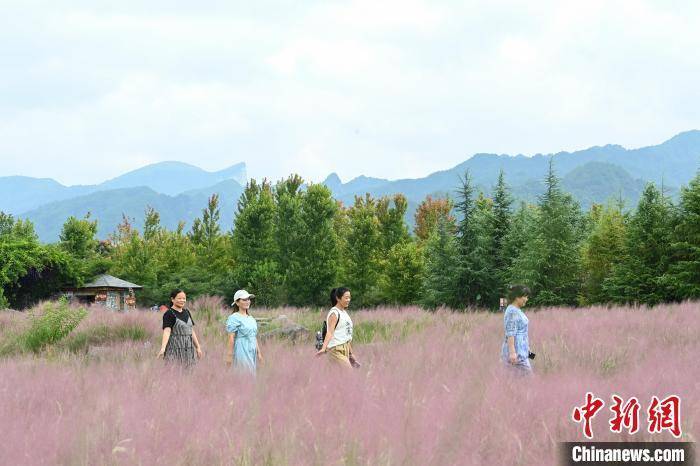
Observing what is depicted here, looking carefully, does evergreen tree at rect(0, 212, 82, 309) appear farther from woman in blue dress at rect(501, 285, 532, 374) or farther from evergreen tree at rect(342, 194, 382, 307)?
woman in blue dress at rect(501, 285, 532, 374)

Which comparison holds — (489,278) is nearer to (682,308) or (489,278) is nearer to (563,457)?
(682,308)

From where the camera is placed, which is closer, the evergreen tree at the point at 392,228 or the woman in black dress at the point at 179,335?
the woman in black dress at the point at 179,335

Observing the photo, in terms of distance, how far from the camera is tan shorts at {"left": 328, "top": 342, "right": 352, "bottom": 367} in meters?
8.82

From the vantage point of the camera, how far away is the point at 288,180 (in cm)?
5097

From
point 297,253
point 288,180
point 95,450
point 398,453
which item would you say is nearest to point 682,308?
point 398,453

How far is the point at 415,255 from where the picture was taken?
128ft

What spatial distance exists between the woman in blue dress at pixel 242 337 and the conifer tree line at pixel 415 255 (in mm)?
20995

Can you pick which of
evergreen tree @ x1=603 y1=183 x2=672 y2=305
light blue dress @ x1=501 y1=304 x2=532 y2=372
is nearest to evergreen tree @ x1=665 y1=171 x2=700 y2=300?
evergreen tree @ x1=603 y1=183 x2=672 y2=305

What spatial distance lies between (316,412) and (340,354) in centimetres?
347

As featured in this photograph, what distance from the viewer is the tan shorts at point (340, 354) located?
8.82 meters

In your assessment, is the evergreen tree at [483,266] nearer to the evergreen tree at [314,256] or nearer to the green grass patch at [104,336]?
the evergreen tree at [314,256]

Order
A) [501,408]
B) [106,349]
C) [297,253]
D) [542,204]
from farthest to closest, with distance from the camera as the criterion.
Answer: [297,253] < [542,204] < [106,349] < [501,408]

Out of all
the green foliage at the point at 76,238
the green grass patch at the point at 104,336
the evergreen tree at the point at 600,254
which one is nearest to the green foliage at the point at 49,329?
the green grass patch at the point at 104,336

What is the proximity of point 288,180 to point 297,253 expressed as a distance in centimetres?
1290
